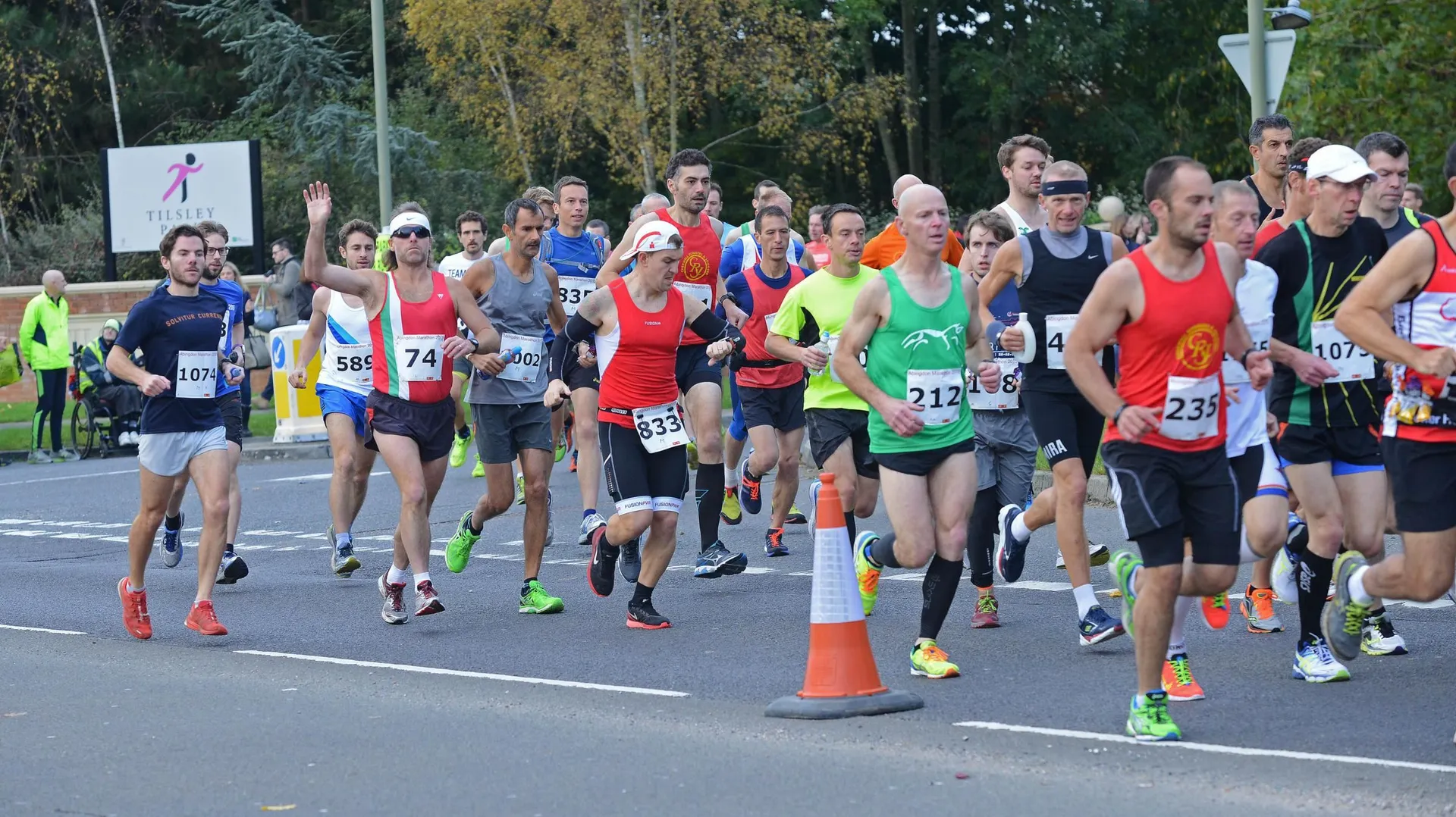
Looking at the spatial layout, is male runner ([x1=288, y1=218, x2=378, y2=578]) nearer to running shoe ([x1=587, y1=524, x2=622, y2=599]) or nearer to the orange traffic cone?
running shoe ([x1=587, y1=524, x2=622, y2=599])

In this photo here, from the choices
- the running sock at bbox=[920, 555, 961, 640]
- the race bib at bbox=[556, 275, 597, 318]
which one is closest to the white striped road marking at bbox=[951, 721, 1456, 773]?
the running sock at bbox=[920, 555, 961, 640]

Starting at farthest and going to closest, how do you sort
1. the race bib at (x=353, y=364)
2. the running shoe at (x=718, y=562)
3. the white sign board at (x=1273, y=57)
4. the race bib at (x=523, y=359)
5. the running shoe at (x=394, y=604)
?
the white sign board at (x=1273, y=57) → the race bib at (x=353, y=364) → the running shoe at (x=718, y=562) → the race bib at (x=523, y=359) → the running shoe at (x=394, y=604)

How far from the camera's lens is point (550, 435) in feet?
36.6

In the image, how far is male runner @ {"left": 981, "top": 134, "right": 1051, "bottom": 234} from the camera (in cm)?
995

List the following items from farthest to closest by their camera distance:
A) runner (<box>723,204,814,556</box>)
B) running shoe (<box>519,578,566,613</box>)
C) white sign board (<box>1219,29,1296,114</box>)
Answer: white sign board (<box>1219,29,1296,114</box>) → runner (<box>723,204,814,556</box>) → running shoe (<box>519,578,566,613</box>)

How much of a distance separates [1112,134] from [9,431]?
25.0 metres

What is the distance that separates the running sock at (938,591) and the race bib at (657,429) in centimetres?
199

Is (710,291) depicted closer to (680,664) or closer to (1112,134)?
(680,664)

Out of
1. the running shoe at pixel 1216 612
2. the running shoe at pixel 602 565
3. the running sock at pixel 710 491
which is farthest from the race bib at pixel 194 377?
the running shoe at pixel 1216 612

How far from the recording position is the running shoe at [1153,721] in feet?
21.9

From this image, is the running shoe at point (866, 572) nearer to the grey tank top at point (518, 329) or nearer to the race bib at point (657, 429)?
the race bib at point (657, 429)

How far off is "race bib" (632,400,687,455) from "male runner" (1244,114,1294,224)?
9.57 feet

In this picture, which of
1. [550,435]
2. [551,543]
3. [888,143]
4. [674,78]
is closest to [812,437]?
[550,435]

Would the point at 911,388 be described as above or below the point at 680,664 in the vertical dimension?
above
